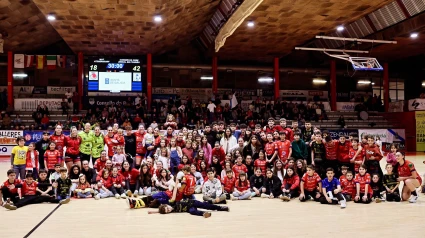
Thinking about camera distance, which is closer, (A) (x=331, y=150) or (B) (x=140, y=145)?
(A) (x=331, y=150)

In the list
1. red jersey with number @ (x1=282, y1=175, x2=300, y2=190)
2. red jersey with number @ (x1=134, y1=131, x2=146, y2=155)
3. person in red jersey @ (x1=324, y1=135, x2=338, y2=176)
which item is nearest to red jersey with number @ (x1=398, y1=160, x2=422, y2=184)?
person in red jersey @ (x1=324, y1=135, x2=338, y2=176)

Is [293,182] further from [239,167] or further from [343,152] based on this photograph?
[343,152]

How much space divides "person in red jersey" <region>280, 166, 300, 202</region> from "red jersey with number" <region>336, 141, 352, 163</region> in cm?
146

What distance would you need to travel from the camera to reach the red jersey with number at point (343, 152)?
8.78 m

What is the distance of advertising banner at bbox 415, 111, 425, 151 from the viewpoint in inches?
869

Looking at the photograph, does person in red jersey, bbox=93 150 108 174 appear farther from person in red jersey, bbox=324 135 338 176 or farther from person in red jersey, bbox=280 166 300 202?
person in red jersey, bbox=324 135 338 176

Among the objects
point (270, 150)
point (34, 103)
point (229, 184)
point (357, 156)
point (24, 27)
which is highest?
point (24, 27)

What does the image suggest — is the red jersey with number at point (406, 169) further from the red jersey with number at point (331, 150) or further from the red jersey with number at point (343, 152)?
the red jersey with number at point (331, 150)

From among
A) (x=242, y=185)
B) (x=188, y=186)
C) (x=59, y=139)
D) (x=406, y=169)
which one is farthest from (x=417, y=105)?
(x=59, y=139)

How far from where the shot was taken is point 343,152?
29.0 feet

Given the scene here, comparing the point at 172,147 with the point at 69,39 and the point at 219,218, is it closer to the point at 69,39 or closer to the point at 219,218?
the point at 219,218

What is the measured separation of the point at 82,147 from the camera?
936 cm

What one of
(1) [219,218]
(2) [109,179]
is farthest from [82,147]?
(1) [219,218]

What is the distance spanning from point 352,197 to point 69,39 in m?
16.1
